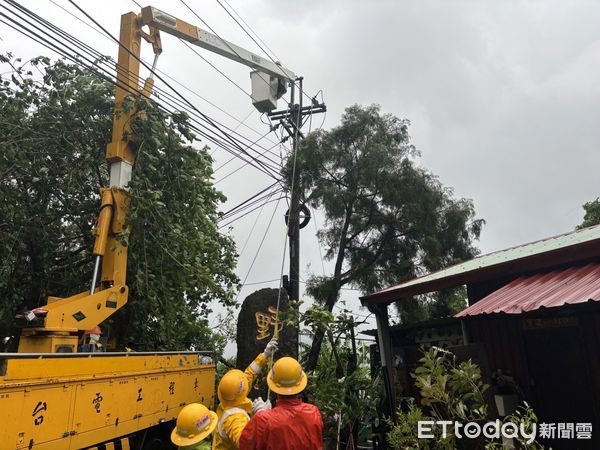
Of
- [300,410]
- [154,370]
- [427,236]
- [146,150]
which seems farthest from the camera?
[427,236]

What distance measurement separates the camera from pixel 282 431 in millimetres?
3340

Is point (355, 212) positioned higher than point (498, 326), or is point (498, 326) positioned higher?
point (355, 212)

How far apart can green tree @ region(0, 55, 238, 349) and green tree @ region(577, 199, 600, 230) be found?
615 inches

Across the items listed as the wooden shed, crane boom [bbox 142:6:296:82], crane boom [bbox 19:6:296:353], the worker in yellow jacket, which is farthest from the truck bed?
crane boom [bbox 142:6:296:82]

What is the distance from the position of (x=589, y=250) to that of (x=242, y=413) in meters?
4.81

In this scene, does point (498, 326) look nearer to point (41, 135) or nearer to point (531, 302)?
point (531, 302)

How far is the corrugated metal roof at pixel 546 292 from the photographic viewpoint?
15.7ft

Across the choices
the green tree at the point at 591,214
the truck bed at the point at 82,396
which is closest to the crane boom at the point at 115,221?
the truck bed at the point at 82,396

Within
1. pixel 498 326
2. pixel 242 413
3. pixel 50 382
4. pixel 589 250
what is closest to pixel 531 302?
pixel 589 250

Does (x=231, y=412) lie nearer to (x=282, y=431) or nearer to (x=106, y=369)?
(x=282, y=431)

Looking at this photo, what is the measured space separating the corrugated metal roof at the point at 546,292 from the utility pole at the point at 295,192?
4883 mm

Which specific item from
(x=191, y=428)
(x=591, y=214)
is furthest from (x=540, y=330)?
(x=591, y=214)

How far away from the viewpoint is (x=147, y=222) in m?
8.75

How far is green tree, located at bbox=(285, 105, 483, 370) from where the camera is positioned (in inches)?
473
